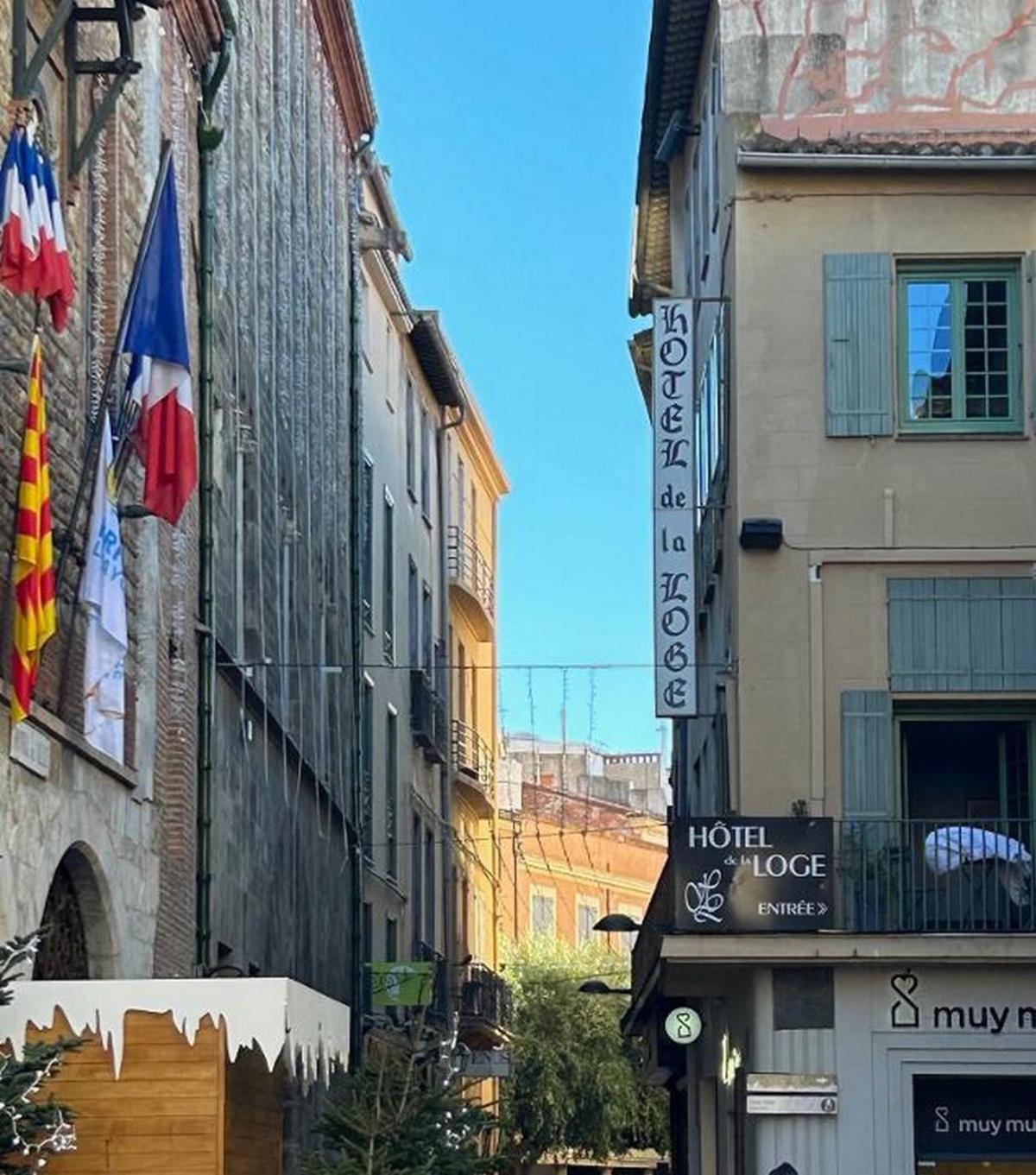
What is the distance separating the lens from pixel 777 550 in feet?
76.4

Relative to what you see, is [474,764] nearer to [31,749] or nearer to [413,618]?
[413,618]

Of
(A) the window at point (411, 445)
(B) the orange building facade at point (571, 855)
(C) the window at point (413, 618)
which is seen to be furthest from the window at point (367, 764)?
(B) the orange building facade at point (571, 855)

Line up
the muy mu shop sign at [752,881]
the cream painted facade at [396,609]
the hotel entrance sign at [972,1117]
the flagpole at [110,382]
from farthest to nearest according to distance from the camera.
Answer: the cream painted facade at [396,609] → the hotel entrance sign at [972,1117] → the muy mu shop sign at [752,881] → the flagpole at [110,382]

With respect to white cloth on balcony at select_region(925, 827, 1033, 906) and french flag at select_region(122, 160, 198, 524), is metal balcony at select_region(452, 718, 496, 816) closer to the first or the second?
white cloth on balcony at select_region(925, 827, 1033, 906)

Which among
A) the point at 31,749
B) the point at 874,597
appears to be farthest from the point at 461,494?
the point at 31,749

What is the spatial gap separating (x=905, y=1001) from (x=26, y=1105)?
1106 centimetres

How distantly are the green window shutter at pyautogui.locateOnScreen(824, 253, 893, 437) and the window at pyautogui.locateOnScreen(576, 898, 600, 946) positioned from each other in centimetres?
4810

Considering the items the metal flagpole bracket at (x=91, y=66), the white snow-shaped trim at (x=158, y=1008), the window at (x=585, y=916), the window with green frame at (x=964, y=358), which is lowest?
the white snow-shaped trim at (x=158, y=1008)

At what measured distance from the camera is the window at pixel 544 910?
69625 mm

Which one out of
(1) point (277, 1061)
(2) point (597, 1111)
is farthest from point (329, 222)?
(2) point (597, 1111)

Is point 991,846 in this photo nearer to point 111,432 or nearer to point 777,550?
point 777,550

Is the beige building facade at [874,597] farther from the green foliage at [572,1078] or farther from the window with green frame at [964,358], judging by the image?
the green foliage at [572,1078]

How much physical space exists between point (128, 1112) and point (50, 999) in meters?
0.73

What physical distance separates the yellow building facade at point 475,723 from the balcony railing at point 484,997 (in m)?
0.02
